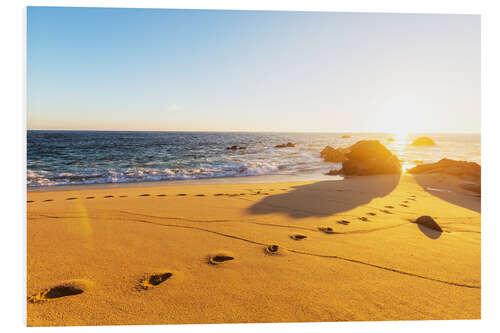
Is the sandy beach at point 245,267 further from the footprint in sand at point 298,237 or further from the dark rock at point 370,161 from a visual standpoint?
the dark rock at point 370,161

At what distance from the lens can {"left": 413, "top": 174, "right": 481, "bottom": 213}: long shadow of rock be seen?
403 cm

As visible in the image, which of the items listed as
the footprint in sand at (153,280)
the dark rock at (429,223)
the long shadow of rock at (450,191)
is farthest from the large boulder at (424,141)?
the footprint in sand at (153,280)

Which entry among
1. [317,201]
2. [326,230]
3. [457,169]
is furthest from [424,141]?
[326,230]

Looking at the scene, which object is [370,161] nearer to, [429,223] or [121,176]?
[429,223]

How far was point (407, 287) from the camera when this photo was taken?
1771mm

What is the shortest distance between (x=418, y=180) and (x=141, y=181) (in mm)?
8192

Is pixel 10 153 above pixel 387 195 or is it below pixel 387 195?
above

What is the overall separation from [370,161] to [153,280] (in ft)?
26.7

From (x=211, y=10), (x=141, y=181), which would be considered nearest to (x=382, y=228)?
(x=211, y=10)

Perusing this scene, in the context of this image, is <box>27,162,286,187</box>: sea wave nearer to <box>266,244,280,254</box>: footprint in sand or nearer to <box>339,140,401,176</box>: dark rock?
<box>339,140,401,176</box>: dark rock

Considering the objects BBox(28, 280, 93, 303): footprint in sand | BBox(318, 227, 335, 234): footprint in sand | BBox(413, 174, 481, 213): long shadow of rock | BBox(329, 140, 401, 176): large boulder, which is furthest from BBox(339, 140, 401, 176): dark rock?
BBox(28, 280, 93, 303): footprint in sand

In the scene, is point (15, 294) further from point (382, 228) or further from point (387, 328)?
point (382, 228)

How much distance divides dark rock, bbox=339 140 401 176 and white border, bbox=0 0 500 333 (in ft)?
17.6
